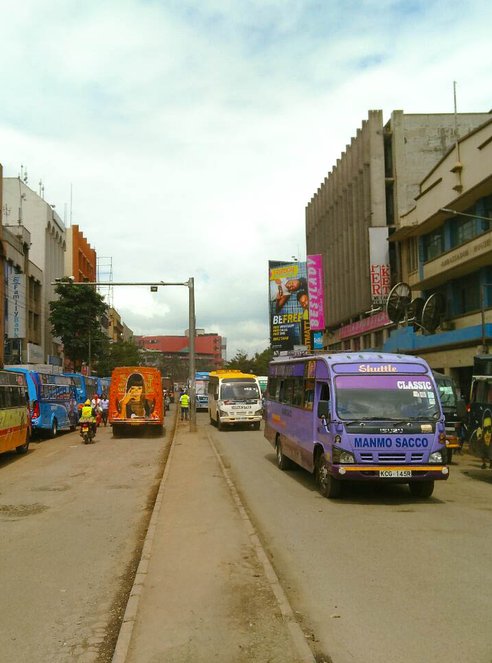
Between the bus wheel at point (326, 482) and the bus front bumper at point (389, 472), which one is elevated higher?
the bus front bumper at point (389, 472)

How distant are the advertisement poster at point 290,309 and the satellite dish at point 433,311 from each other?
2770 cm

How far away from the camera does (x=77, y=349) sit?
2207 inches

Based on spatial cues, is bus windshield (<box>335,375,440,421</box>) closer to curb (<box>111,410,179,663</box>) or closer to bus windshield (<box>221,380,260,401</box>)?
curb (<box>111,410,179,663</box>)

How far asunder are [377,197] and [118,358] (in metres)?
45.6

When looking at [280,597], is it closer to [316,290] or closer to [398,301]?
[398,301]

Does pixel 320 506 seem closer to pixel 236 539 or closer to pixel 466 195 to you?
pixel 236 539

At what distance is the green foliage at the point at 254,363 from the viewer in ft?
314

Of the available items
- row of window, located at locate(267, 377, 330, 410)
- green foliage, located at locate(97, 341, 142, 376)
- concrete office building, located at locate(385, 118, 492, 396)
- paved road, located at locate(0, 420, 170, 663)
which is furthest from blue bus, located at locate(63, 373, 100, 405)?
green foliage, located at locate(97, 341, 142, 376)

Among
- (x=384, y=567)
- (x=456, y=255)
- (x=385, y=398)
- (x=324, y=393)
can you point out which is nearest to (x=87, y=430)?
(x=324, y=393)

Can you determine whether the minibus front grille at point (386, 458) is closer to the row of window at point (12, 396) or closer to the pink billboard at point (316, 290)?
the row of window at point (12, 396)

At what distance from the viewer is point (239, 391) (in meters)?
29.3

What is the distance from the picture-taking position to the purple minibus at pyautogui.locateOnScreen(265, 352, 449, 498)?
10.1 meters

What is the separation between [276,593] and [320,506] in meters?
4.72

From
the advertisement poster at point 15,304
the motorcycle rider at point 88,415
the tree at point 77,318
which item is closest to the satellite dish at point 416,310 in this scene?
the motorcycle rider at point 88,415
